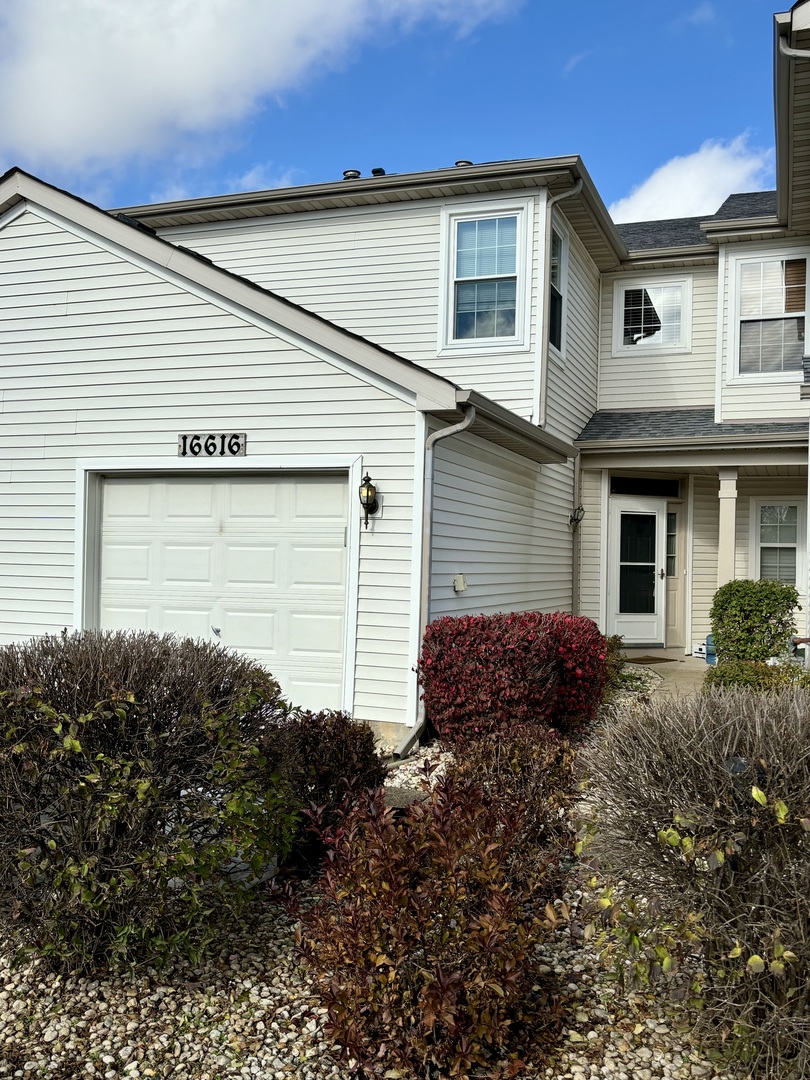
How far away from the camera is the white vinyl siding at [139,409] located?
769cm

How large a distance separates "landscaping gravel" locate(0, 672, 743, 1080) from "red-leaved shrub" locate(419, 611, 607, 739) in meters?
3.15

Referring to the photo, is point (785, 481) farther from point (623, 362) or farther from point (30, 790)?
point (30, 790)

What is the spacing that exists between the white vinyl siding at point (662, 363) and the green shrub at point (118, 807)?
11078mm

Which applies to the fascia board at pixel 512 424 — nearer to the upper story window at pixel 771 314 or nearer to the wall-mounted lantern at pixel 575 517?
the wall-mounted lantern at pixel 575 517

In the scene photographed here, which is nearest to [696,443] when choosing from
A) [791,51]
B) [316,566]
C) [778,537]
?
[778,537]

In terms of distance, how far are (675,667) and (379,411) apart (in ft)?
20.8

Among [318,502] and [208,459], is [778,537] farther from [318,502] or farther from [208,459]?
[208,459]

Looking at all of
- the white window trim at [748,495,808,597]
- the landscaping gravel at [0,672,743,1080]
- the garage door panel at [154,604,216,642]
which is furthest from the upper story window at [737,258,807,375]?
the landscaping gravel at [0,672,743,1080]

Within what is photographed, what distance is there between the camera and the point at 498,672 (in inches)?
270

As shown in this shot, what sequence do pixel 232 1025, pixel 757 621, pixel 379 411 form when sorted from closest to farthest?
pixel 232 1025, pixel 379 411, pixel 757 621

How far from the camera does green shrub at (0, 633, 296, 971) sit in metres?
3.29

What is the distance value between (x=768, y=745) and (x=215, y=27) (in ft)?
52.8

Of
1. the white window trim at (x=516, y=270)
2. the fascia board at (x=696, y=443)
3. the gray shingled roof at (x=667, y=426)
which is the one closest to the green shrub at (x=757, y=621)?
the fascia board at (x=696, y=443)

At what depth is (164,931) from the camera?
3430mm
